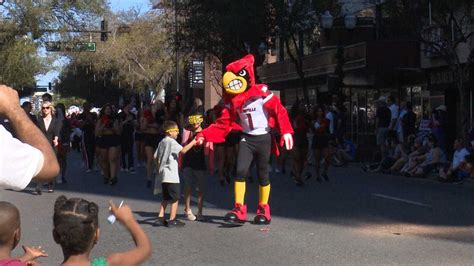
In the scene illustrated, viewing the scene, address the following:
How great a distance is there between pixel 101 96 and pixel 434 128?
62.3 m

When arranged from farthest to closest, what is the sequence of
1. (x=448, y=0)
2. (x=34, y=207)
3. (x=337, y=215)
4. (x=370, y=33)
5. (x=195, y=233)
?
(x=370, y=33), (x=448, y=0), (x=34, y=207), (x=337, y=215), (x=195, y=233)

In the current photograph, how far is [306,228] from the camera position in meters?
10.9

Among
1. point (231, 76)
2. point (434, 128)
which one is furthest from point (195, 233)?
point (434, 128)

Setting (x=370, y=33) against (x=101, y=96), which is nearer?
(x=370, y=33)

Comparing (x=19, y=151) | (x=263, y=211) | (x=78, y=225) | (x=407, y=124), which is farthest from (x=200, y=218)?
(x=407, y=124)

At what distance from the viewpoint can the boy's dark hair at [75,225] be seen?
12.2 ft

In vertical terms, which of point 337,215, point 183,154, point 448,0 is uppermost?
point 448,0

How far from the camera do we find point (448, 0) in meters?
20.2

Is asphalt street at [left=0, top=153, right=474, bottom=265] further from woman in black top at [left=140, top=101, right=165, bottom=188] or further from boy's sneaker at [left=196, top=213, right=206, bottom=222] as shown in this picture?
woman in black top at [left=140, top=101, right=165, bottom=188]

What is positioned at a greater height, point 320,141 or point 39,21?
point 39,21

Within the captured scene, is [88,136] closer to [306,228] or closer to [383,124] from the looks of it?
[383,124]

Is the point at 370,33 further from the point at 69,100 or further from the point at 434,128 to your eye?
the point at 69,100

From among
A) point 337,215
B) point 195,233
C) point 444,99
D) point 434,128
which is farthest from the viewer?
point 444,99

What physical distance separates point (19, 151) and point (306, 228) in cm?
829
